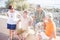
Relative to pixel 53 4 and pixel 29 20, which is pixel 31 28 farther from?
pixel 53 4

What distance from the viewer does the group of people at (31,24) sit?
6.23 feet

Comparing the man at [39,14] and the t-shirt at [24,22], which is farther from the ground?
the man at [39,14]

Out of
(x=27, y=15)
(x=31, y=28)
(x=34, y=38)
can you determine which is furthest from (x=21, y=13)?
(x=34, y=38)

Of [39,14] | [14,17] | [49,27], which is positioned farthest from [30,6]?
[49,27]

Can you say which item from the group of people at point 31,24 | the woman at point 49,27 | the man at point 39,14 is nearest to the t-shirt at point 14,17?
the group of people at point 31,24

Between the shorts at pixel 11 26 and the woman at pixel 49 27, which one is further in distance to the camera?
the shorts at pixel 11 26

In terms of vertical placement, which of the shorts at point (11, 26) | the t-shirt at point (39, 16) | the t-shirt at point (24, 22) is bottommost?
the shorts at point (11, 26)

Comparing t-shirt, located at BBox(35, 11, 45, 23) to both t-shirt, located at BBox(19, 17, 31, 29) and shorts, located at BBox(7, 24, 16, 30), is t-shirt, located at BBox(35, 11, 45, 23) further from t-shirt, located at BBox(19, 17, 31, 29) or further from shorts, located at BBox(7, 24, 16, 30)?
shorts, located at BBox(7, 24, 16, 30)

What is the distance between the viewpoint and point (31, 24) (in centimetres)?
195

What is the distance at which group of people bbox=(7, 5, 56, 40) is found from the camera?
190 cm

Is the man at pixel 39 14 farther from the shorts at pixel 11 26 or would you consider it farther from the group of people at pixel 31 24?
the shorts at pixel 11 26

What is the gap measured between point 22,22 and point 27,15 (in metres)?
0.11

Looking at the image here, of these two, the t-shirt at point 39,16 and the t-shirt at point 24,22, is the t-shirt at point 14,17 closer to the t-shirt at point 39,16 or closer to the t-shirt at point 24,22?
the t-shirt at point 24,22

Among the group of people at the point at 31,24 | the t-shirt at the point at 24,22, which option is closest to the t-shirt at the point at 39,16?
the group of people at the point at 31,24
